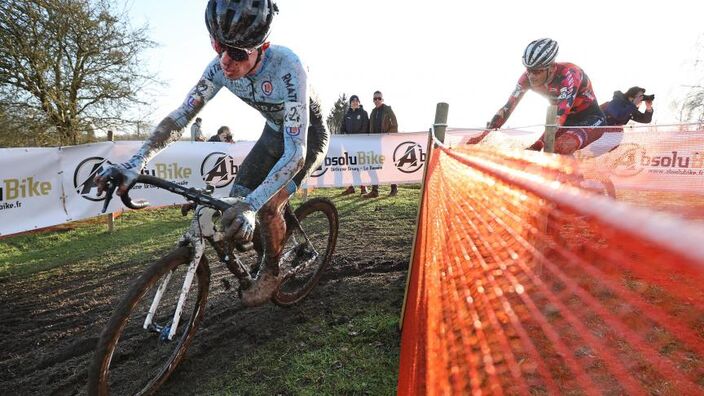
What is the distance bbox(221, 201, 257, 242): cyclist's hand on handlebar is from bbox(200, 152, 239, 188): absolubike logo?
265 inches

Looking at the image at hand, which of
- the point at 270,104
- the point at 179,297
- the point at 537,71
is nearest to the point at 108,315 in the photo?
the point at 179,297

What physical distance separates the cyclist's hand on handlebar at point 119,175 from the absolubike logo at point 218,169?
6.37 m

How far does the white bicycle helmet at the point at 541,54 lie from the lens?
14.9ft

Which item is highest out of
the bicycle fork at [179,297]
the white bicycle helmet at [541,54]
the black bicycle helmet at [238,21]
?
the white bicycle helmet at [541,54]

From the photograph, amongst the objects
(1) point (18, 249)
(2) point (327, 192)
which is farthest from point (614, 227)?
(2) point (327, 192)

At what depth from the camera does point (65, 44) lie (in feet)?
47.2

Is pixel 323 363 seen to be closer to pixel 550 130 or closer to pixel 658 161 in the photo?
pixel 550 130

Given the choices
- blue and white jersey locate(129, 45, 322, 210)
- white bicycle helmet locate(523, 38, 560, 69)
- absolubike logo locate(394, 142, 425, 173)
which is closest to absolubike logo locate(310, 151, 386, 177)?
absolubike logo locate(394, 142, 425, 173)

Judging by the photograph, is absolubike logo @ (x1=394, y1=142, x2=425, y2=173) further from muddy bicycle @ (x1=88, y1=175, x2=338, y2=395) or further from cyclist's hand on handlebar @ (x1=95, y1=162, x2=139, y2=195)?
cyclist's hand on handlebar @ (x1=95, y1=162, x2=139, y2=195)

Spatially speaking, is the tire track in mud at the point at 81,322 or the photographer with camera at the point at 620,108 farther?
the photographer with camera at the point at 620,108

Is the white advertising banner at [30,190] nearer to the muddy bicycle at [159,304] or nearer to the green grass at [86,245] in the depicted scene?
the green grass at [86,245]

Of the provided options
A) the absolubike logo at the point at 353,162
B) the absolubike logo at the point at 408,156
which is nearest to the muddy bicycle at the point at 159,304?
the absolubike logo at the point at 353,162

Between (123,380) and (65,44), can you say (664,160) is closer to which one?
(123,380)

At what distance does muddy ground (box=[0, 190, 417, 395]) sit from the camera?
9.26ft
